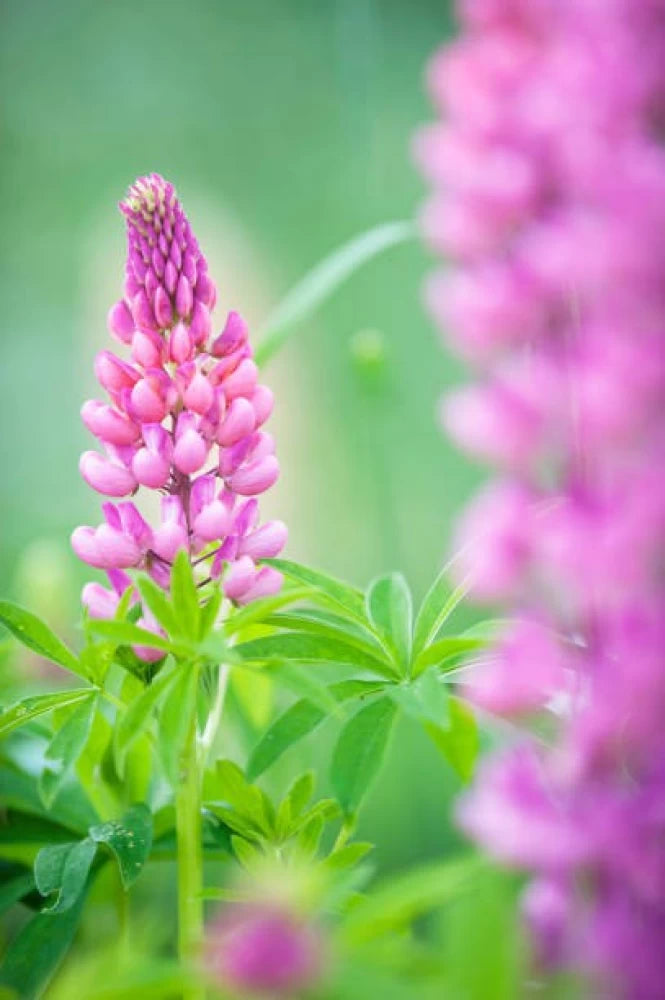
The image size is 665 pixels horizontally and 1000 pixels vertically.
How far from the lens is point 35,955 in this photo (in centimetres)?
69

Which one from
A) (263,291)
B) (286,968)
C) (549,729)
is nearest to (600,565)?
A: (286,968)

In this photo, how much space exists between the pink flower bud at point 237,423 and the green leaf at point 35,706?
17cm

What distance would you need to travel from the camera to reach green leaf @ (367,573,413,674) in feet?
2.32

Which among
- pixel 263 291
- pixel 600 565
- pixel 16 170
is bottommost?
pixel 600 565

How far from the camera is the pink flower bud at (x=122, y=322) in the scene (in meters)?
0.73

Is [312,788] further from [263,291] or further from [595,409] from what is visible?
[263,291]

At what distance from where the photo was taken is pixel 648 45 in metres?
0.41

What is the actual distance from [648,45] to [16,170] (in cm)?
219

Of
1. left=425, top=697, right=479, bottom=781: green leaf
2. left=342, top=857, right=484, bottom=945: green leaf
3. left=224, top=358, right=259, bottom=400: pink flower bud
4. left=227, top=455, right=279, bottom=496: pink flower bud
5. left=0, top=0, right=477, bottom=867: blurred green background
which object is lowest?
left=342, top=857, right=484, bottom=945: green leaf

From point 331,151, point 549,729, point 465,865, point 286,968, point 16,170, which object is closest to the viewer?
point 286,968

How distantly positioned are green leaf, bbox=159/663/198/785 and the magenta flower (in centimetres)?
21

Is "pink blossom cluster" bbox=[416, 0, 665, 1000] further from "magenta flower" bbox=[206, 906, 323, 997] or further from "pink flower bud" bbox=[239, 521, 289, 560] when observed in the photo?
"pink flower bud" bbox=[239, 521, 289, 560]

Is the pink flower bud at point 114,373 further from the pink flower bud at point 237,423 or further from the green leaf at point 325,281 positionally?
the green leaf at point 325,281

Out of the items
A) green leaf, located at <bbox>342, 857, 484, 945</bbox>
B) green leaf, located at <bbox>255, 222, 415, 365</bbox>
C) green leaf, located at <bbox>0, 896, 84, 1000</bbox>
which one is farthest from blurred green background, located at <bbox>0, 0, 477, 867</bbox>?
green leaf, located at <bbox>342, 857, 484, 945</bbox>
